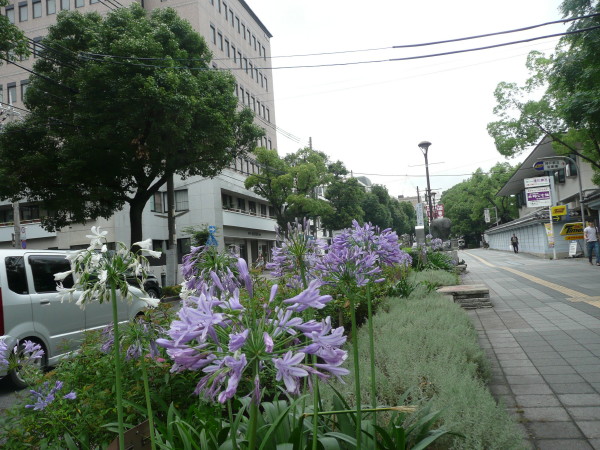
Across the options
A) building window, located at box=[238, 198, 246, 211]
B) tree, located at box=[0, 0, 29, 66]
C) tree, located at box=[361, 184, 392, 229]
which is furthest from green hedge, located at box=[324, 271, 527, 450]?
tree, located at box=[361, 184, 392, 229]

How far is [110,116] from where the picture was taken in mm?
16891

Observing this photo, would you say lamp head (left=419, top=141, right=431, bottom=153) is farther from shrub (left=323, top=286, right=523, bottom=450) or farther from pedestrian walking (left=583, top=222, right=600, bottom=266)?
shrub (left=323, top=286, right=523, bottom=450)

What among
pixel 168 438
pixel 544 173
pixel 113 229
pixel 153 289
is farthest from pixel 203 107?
pixel 544 173

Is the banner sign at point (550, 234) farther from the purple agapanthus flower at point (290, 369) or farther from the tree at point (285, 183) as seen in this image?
the purple agapanthus flower at point (290, 369)

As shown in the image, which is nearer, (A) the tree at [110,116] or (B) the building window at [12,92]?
(A) the tree at [110,116]

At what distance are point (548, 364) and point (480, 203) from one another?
69262 mm

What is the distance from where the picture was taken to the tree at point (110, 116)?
1666cm

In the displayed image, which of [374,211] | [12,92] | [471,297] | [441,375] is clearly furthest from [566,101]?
[374,211]

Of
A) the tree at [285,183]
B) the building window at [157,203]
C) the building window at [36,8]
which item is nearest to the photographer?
the building window at [157,203]

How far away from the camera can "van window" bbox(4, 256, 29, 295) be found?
5.96m

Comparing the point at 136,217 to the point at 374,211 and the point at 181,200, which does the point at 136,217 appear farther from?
the point at 374,211

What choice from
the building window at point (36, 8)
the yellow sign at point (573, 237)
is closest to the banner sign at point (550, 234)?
the yellow sign at point (573, 237)

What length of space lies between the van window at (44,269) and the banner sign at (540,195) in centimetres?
3223

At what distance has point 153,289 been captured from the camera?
13.3m
